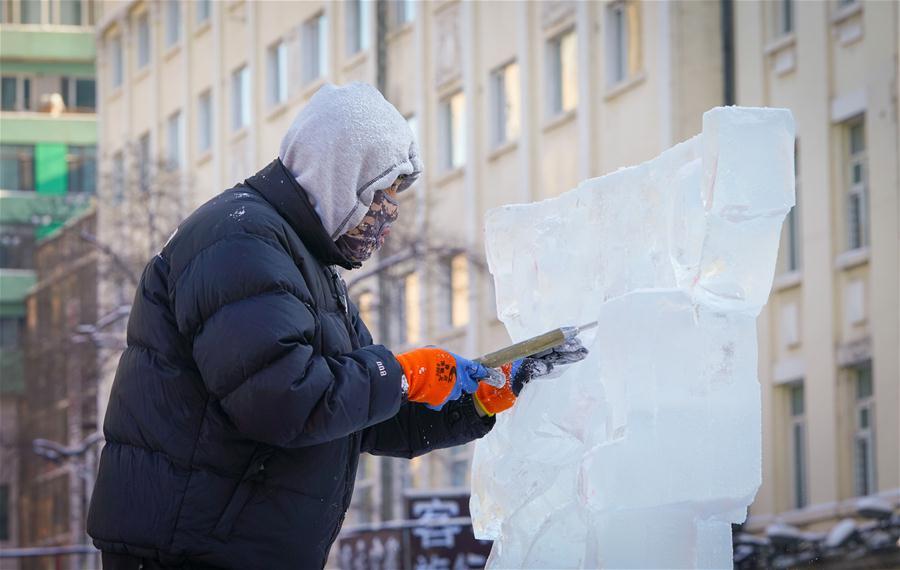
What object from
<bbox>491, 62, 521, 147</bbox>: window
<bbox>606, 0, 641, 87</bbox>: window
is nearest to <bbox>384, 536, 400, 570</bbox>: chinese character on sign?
<bbox>606, 0, 641, 87</bbox>: window

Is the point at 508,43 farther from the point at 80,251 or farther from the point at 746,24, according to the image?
the point at 80,251

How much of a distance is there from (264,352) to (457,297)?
90.2 feet

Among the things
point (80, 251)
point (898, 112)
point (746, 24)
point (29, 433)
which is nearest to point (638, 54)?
point (746, 24)

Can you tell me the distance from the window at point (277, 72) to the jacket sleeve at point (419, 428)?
1300 inches

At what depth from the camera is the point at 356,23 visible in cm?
A: 3556

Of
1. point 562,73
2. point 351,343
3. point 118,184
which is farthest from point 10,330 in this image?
point 351,343

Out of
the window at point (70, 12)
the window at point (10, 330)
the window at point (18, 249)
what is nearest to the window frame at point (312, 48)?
the window at point (18, 249)

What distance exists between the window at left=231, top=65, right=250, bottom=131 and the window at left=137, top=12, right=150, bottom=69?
19.6ft

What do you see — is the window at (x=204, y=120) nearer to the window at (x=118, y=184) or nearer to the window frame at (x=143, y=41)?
the window frame at (x=143, y=41)

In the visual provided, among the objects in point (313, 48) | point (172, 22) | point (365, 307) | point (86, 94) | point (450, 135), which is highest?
point (86, 94)

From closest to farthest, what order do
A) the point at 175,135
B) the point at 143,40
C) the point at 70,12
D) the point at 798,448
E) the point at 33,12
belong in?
1. the point at 798,448
2. the point at 175,135
3. the point at 143,40
4. the point at 33,12
5. the point at 70,12

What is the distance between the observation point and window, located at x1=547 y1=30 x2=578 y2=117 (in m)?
28.9

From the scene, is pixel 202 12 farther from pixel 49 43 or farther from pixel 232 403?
pixel 232 403

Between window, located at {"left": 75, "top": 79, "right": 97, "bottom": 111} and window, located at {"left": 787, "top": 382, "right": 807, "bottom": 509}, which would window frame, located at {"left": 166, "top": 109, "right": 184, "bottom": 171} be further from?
window, located at {"left": 787, "top": 382, "right": 807, "bottom": 509}
